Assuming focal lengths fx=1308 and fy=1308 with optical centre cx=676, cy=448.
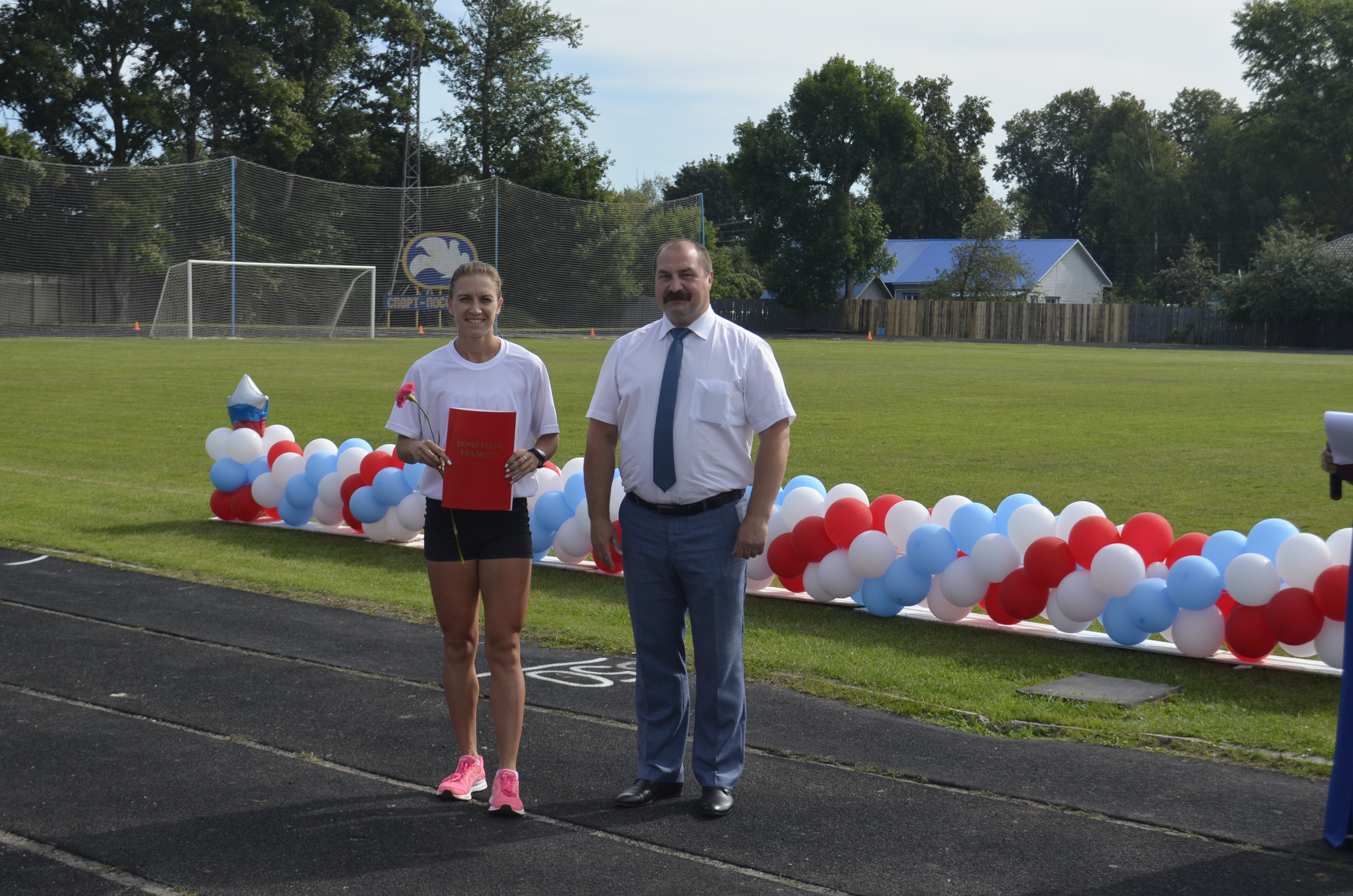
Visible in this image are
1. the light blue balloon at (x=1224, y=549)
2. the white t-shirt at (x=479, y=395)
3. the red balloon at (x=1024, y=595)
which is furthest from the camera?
the red balloon at (x=1024, y=595)

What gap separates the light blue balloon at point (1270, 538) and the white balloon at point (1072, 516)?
0.90 m

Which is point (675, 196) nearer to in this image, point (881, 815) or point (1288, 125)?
point (1288, 125)

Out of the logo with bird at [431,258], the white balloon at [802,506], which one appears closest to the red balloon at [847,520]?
the white balloon at [802,506]

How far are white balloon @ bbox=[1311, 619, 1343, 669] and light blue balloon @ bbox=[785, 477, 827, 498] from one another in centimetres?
294

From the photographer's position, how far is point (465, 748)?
4723 mm

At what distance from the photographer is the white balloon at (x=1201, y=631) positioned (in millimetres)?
6598

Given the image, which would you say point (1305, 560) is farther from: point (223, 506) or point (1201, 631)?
point (223, 506)

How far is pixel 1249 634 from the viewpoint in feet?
21.1

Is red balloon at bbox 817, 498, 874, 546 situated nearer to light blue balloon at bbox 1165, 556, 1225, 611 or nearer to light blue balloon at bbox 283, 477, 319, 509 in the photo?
light blue balloon at bbox 1165, 556, 1225, 611

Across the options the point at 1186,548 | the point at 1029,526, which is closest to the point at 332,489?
the point at 1029,526

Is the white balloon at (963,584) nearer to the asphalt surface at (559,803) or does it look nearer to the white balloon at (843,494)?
the white balloon at (843,494)

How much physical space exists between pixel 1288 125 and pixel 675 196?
4972cm

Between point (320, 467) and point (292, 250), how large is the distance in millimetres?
43454

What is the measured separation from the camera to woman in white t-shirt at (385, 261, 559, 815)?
177 inches
